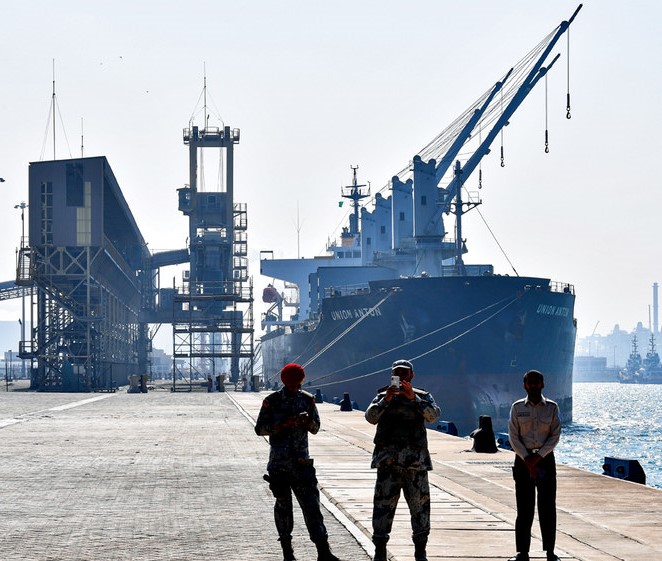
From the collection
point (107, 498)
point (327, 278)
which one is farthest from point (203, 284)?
point (107, 498)

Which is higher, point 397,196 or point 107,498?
point 397,196

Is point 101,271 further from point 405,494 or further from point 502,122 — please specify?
point 405,494

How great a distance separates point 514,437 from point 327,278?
2906 inches

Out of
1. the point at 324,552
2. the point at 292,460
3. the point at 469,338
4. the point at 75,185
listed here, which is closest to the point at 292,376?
the point at 292,460

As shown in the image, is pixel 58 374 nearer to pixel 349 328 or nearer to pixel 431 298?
pixel 349 328

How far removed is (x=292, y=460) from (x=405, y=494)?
101cm

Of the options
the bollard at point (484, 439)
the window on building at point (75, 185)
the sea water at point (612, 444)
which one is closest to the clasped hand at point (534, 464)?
the bollard at point (484, 439)

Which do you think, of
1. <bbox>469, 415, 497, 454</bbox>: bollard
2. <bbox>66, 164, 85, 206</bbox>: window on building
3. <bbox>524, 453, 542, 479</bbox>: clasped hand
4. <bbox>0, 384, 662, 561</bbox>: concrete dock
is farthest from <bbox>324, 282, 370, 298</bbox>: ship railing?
<bbox>524, 453, 542, 479</bbox>: clasped hand

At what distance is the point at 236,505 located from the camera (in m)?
14.7

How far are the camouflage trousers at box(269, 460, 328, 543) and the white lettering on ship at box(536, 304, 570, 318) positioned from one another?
168 ft

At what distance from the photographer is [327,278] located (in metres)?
84.1

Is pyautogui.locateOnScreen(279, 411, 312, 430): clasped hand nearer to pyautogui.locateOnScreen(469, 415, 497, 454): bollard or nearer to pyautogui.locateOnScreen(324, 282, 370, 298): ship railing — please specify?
pyautogui.locateOnScreen(469, 415, 497, 454): bollard

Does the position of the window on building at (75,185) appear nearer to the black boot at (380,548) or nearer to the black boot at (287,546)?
the black boot at (287,546)

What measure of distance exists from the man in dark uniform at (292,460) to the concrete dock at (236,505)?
58 cm
